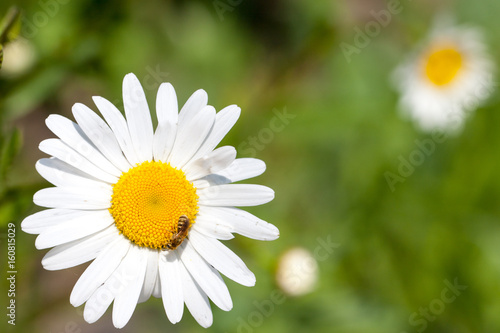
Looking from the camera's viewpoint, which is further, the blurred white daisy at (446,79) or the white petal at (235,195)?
the blurred white daisy at (446,79)

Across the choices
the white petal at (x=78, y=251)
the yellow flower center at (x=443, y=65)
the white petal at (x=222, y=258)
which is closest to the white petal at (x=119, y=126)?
the white petal at (x=78, y=251)

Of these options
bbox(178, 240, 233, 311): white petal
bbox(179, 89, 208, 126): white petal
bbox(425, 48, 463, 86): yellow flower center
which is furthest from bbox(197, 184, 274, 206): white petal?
bbox(425, 48, 463, 86): yellow flower center

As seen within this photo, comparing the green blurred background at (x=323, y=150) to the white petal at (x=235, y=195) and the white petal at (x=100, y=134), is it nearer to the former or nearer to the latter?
the white petal at (x=235, y=195)

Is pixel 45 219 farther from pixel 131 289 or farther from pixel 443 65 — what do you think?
pixel 443 65

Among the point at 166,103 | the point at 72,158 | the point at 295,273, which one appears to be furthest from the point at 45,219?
the point at 295,273

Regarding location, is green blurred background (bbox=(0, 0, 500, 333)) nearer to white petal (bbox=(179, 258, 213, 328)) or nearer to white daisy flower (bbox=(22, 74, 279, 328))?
white daisy flower (bbox=(22, 74, 279, 328))

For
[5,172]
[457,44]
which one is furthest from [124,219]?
[457,44]
